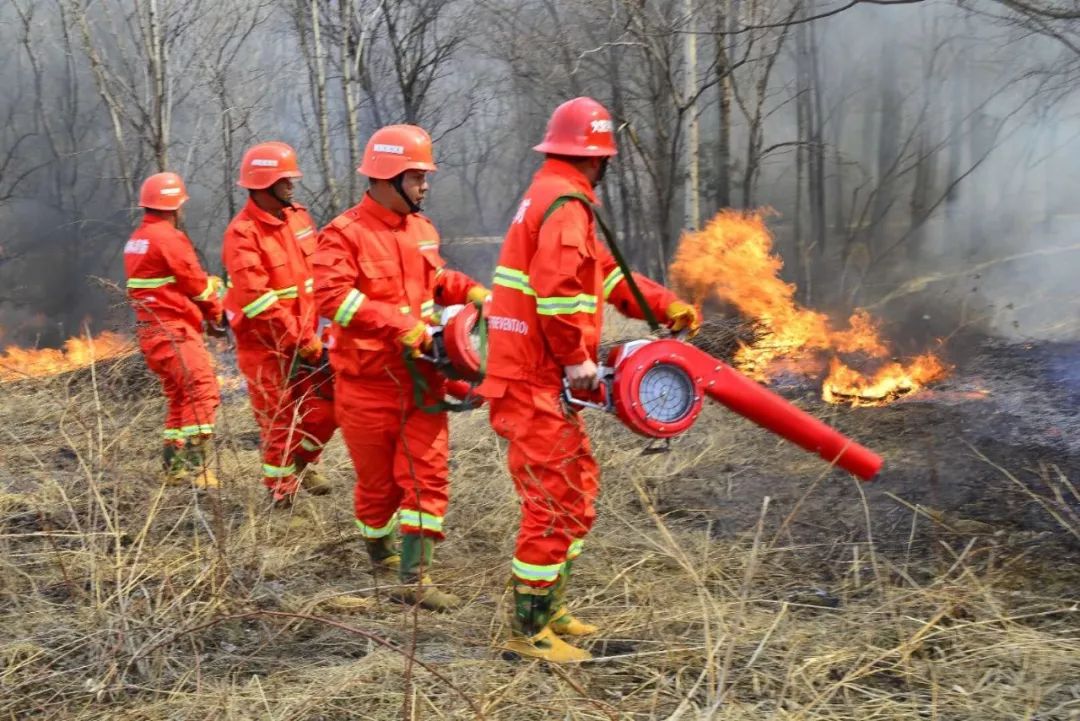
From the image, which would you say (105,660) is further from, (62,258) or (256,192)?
(62,258)

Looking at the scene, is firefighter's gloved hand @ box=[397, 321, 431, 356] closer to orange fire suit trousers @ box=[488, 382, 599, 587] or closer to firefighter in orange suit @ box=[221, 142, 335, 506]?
orange fire suit trousers @ box=[488, 382, 599, 587]

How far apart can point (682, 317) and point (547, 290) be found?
0.75 m

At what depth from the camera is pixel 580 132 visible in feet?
11.6

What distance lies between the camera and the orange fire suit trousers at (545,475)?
11.3 feet

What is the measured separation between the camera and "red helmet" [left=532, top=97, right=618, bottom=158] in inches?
139

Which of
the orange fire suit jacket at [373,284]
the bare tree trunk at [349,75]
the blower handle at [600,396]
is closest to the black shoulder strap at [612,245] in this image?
the blower handle at [600,396]

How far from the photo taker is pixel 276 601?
387 centimetres

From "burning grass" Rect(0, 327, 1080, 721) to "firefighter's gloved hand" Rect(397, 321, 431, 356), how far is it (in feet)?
3.49

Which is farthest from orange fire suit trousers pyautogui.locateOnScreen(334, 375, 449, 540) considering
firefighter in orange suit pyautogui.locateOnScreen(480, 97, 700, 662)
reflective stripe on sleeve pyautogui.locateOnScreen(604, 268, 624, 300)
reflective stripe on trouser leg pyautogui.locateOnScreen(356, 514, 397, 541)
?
reflective stripe on sleeve pyautogui.locateOnScreen(604, 268, 624, 300)

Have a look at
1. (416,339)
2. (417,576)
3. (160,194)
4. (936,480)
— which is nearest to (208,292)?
(160,194)

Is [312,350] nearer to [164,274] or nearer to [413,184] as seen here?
[413,184]

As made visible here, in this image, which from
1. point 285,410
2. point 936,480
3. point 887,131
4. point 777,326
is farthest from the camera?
point 887,131

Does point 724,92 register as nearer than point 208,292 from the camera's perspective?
No

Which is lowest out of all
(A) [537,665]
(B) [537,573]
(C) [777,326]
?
(A) [537,665]
